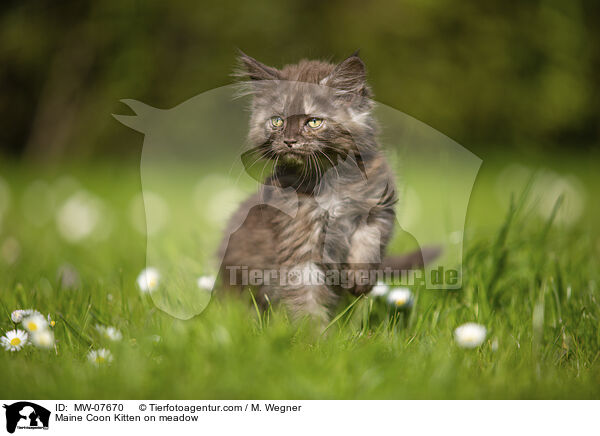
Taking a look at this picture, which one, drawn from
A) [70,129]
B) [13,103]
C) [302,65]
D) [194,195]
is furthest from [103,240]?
[13,103]

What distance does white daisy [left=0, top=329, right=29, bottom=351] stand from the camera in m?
1.41

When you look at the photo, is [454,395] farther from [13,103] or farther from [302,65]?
[13,103]

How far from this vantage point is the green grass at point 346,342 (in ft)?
3.96

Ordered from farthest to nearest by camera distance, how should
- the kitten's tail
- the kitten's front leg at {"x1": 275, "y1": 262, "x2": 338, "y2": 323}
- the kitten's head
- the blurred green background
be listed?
the blurred green background → the kitten's tail → the kitten's front leg at {"x1": 275, "y1": 262, "x2": 338, "y2": 323} → the kitten's head

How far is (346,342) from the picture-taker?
1.42m

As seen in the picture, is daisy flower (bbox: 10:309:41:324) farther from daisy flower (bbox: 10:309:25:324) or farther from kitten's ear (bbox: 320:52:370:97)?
kitten's ear (bbox: 320:52:370:97)

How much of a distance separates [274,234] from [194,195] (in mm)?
1895

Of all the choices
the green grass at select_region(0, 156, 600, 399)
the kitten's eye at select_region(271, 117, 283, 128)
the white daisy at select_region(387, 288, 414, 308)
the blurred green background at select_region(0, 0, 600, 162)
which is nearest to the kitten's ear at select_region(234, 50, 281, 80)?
the kitten's eye at select_region(271, 117, 283, 128)

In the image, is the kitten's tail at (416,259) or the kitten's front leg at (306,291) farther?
the kitten's tail at (416,259)

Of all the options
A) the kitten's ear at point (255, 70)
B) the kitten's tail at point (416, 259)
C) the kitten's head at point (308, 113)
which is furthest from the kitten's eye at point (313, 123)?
the kitten's tail at point (416, 259)

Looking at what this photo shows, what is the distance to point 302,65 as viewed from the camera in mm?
1587

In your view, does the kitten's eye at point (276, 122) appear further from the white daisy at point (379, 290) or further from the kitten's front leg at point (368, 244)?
the white daisy at point (379, 290)
